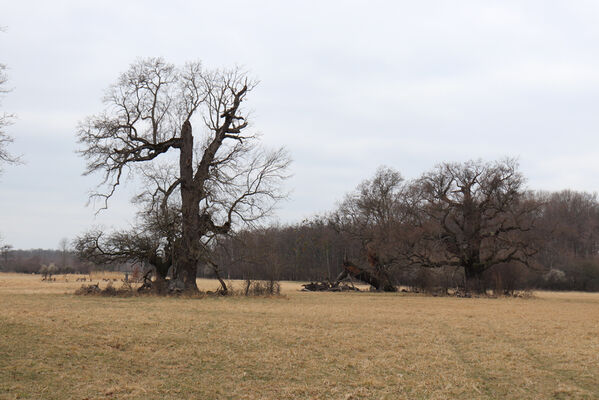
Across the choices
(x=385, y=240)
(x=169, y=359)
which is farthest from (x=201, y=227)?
(x=169, y=359)

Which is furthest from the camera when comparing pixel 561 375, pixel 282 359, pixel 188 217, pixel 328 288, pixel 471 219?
pixel 328 288

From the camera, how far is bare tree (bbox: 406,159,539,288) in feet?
116

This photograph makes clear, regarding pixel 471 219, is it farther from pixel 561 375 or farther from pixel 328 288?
pixel 561 375

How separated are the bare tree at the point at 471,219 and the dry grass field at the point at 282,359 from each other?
754 inches

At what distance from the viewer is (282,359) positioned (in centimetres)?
1149

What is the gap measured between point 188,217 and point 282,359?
740 inches

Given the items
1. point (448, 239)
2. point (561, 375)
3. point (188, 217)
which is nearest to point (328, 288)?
point (448, 239)

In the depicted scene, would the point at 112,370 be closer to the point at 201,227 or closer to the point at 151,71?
the point at 201,227

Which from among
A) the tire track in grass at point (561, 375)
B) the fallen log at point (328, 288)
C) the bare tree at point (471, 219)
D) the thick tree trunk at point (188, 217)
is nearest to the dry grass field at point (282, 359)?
the tire track in grass at point (561, 375)

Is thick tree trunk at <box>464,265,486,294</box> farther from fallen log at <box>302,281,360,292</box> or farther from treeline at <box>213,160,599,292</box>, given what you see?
fallen log at <box>302,281,360,292</box>

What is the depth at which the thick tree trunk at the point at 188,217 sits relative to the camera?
2900 centimetres

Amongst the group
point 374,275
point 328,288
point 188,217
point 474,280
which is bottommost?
point 328,288

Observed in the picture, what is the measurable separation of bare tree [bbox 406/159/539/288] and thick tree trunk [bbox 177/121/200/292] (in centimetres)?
1549

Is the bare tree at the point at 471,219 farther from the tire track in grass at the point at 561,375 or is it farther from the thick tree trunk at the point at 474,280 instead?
the tire track in grass at the point at 561,375
